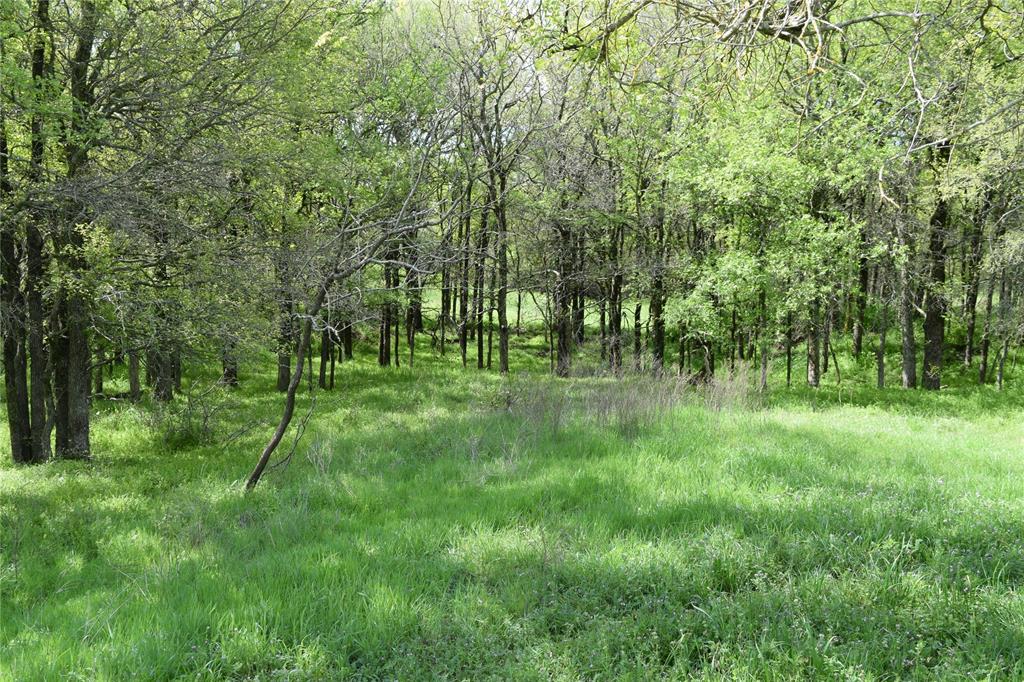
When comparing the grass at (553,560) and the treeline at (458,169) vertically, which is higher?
the treeline at (458,169)

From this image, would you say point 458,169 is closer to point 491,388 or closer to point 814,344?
point 491,388

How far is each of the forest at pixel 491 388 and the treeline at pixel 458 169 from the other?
102 mm

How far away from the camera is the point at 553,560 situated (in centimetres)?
397

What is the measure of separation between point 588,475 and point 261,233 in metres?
9.17

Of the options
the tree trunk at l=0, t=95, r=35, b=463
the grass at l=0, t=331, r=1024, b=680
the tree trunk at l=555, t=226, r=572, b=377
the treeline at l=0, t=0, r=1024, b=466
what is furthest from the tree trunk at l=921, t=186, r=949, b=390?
the tree trunk at l=0, t=95, r=35, b=463

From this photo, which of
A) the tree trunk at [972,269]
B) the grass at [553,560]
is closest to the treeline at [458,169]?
the tree trunk at [972,269]

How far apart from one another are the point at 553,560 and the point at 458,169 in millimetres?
12370

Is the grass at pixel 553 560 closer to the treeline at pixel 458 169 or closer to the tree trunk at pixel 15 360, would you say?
the treeline at pixel 458 169

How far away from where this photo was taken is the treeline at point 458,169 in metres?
4.00

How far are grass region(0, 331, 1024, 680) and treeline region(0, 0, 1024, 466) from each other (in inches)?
73.3

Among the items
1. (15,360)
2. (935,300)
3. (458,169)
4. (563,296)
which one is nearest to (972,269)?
(935,300)

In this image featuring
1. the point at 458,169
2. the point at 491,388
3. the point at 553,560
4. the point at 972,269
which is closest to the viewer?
the point at 553,560

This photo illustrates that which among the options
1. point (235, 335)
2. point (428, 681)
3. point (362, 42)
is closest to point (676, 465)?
point (428, 681)

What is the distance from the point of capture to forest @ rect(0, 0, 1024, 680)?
3217mm
